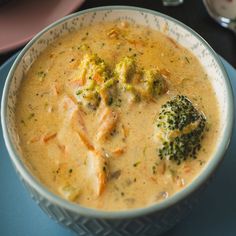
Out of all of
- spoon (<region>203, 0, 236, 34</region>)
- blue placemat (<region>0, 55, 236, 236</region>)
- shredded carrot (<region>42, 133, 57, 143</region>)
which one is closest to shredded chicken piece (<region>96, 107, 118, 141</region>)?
shredded carrot (<region>42, 133, 57, 143</region>)

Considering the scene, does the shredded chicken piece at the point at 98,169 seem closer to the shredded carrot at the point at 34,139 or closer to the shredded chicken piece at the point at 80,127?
the shredded chicken piece at the point at 80,127

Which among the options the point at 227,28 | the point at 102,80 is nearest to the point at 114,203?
the point at 102,80

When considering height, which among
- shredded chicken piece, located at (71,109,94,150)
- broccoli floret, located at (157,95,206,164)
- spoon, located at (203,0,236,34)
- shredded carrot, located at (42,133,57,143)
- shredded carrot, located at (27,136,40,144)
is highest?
shredded carrot, located at (27,136,40,144)

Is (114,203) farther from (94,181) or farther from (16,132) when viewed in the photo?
(16,132)

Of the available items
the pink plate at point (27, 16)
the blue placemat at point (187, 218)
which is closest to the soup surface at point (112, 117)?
the blue placemat at point (187, 218)

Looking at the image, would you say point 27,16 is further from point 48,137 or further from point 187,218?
point 187,218

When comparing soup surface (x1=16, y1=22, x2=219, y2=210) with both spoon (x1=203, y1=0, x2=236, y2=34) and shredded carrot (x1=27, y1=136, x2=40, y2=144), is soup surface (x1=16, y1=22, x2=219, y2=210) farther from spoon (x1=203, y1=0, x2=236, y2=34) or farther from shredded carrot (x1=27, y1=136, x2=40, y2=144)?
spoon (x1=203, y1=0, x2=236, y2=34)

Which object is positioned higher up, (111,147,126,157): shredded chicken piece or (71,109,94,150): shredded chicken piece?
(71,109,94,150): shredded chicken piece
